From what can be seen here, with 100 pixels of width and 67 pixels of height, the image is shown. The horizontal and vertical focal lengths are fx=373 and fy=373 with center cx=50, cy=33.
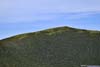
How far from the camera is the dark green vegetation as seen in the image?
8.77ft

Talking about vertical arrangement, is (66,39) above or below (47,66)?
above

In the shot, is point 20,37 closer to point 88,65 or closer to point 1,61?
point 1,61

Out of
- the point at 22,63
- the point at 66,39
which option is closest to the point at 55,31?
the point at 66,39

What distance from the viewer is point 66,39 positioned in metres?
2.73

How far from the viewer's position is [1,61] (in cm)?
266

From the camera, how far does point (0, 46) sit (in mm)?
2656

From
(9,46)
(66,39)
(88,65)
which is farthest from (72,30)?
(9,46)

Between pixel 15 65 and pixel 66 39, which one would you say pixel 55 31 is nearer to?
pixel 66 39

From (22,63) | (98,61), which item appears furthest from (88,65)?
(22,63)

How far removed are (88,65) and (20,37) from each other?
528 millimetres

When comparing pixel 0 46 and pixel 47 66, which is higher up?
pixel 0 46

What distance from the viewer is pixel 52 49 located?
8.89 feet

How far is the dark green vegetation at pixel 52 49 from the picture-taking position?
8.77 feet

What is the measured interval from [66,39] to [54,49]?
0.12 m
